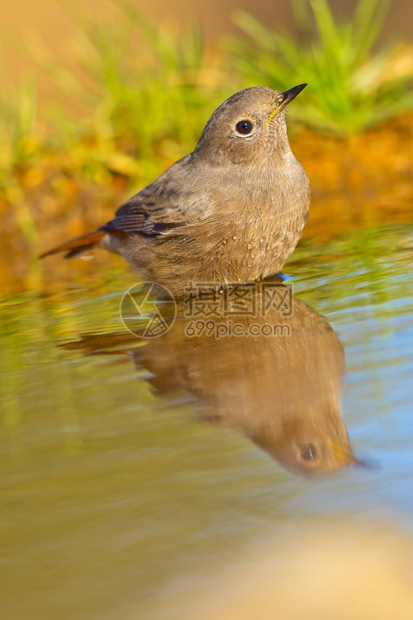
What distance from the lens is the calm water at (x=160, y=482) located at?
190 cm

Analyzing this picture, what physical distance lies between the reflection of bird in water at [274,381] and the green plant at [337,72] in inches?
161

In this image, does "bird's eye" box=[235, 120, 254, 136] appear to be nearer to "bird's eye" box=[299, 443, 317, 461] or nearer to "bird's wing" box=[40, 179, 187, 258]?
"bird's wing" box=[40, 179, 187, 258]

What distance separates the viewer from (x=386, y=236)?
5281 mm

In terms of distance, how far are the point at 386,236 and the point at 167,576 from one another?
12.2 ft

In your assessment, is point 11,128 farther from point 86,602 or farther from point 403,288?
point 86,602

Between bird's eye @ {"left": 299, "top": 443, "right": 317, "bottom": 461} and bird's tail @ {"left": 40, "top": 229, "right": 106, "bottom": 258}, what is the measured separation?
3.70 m

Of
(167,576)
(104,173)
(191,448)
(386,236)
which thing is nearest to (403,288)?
(386,236)

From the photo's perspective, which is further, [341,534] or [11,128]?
[11,128]

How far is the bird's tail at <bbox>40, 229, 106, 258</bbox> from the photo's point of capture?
5977mm
